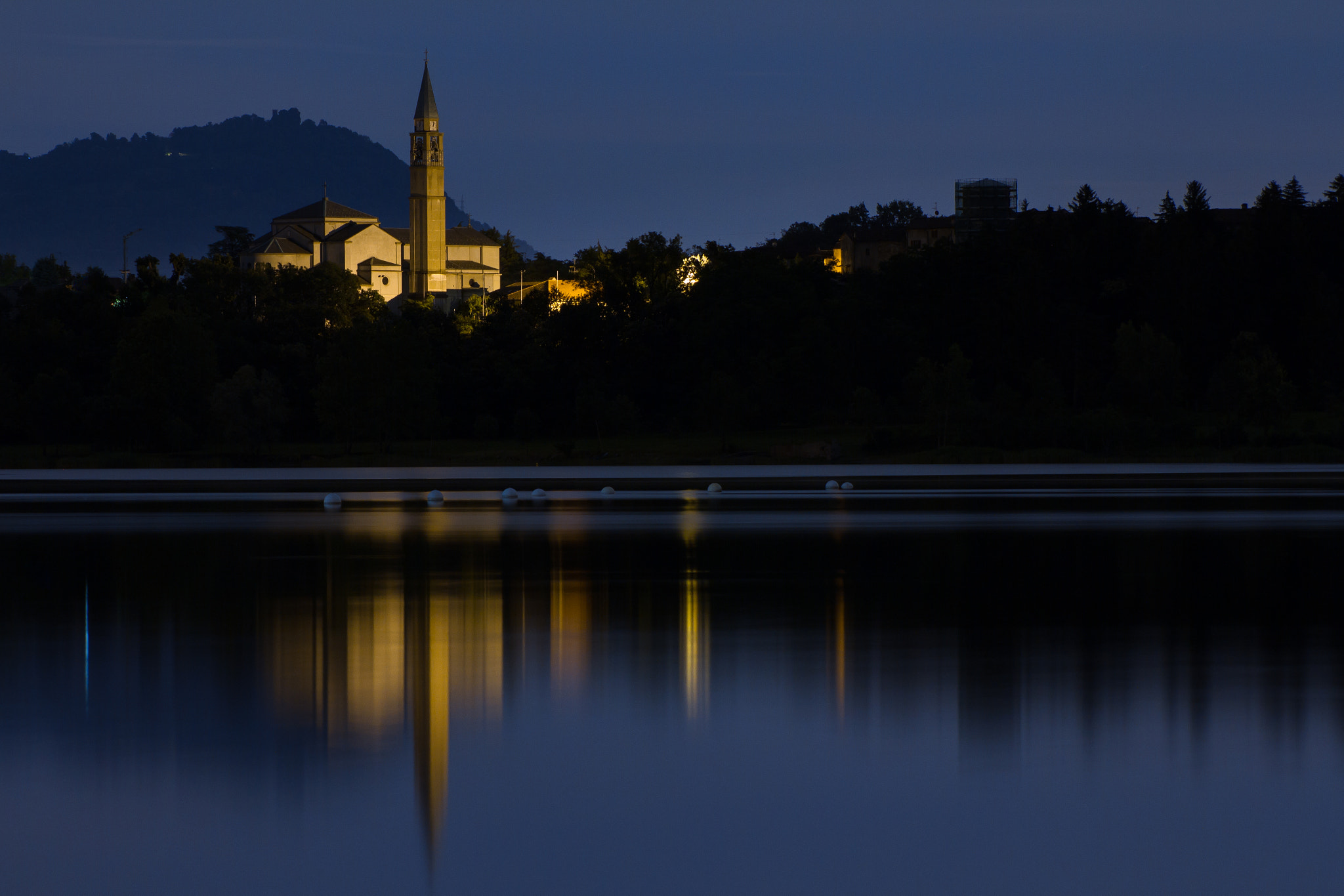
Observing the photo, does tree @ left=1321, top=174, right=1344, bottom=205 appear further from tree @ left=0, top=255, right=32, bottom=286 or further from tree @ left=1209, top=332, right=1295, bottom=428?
tree @ left=0, top=255, right=32, bottom=286

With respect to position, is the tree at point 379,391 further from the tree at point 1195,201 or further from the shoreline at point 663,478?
the tree at point 1195,201

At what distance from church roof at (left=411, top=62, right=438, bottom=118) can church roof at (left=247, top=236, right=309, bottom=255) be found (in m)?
18.8

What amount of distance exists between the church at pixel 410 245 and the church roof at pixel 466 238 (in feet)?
0.26

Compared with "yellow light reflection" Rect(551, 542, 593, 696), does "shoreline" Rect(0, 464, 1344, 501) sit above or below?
above

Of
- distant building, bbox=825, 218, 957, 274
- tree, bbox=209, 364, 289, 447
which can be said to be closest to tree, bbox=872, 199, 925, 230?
distant building, bbox=825, 218, 957, 274

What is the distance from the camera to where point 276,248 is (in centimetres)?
11481

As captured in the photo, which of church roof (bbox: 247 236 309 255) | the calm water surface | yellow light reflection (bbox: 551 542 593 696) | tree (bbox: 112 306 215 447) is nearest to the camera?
the calm water surface

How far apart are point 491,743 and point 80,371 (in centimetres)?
7287

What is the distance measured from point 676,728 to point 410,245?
378 ft

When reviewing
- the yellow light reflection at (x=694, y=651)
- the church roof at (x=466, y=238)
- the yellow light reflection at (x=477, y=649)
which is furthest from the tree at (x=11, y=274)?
the yellow light reflection at (x=694, y=651)

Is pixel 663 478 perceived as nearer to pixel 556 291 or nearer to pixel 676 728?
pixel 676 728

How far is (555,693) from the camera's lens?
38.2ft

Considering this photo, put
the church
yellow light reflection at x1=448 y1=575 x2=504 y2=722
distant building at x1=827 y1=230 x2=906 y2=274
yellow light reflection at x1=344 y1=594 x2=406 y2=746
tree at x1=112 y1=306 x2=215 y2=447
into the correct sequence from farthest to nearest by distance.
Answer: distant building at x1=827 y1=230 x2=906 y2=274 → the church → tree at x1=112 y1=306 x2=215 y2=447 → yellow light reflection at x1=448 y1=575 x2=504 y2=722 → yellow light reflection at x1=344 y1=594 x2=406 y2=746

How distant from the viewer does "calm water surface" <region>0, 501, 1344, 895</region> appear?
25.0 ft
